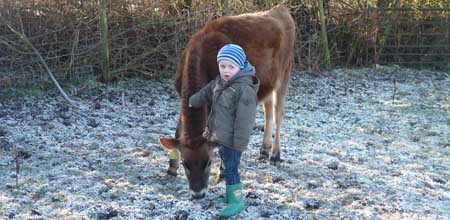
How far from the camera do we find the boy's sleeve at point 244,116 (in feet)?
14.1

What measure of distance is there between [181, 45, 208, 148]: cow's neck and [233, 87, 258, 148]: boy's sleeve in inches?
13.9

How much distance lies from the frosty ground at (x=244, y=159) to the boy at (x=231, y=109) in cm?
36

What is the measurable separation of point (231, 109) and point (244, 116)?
0.45 ft

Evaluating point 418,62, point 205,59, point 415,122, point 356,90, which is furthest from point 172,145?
point 418,62

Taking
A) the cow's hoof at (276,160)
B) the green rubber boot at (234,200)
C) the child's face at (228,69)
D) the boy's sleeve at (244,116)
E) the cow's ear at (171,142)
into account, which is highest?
the child's face at (228,69)

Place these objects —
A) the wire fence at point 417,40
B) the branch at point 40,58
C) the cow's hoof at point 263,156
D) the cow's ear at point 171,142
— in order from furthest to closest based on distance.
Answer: the wire fence at point 417,40, the branch at point 40,58, the cow's hoof at point 263,156, the cow's ear at point 171,142

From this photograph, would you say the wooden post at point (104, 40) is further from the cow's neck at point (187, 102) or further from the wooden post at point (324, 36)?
the wooden post at point (324, 36)

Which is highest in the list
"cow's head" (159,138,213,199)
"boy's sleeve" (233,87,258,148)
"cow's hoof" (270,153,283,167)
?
"boy's sleeve" (233,87,258,148)

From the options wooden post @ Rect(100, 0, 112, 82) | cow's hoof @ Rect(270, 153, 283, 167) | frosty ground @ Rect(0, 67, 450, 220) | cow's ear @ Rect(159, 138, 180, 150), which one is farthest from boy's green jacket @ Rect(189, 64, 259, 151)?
wooden post @ Rect(100, 0, 112, 82)

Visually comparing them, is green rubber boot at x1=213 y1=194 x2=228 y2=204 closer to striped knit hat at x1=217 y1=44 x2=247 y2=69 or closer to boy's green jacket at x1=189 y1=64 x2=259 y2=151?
boy's green jacket at x1=189 y1=64 x2=259 y2=151

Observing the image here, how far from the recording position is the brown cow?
459 centimetres

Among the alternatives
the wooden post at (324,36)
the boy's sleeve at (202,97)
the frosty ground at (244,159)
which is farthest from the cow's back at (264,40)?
the wooden post at (324,36)

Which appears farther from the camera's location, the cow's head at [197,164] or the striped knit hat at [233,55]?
the cow's head at [197,164]

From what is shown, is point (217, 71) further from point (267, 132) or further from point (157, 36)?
point (157, 36)
